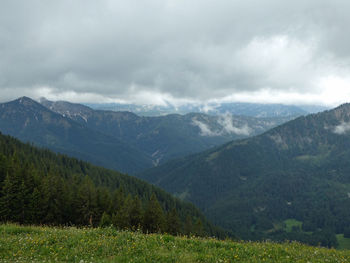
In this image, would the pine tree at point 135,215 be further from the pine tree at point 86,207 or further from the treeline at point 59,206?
the pine tree at point 86,207

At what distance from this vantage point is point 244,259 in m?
14.4

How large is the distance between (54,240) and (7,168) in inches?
1708

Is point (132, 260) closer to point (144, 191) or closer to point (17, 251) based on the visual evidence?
point (17, 251)

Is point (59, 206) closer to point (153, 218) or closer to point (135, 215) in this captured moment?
point (135, 215)

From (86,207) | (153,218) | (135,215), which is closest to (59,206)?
(86,207)

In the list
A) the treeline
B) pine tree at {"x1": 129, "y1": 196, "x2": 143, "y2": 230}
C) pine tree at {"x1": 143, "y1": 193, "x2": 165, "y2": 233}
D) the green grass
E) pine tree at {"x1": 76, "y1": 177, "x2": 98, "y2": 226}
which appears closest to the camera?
the green grass

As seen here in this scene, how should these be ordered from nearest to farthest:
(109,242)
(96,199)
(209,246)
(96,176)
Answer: (109,242), (209,246), (96,199), (96,176)

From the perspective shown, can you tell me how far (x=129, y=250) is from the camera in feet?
48.4

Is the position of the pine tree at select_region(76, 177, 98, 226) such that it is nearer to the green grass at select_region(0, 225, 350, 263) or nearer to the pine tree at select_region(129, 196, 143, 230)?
the pine tree at select_region(129, 196, 143, 230)

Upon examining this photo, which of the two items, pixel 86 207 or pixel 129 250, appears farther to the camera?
pixel 86 207

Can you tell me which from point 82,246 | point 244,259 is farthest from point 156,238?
point 244,259

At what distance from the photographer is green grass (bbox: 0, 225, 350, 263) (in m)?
13.8

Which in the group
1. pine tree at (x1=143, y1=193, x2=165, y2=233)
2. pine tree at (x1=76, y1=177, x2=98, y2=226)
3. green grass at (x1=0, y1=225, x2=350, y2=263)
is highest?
green grass at (x1=0, y1=225, x2=350, y2=263)

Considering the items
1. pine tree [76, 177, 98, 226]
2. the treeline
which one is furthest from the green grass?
pine tree [76, 177, 98, 226]
